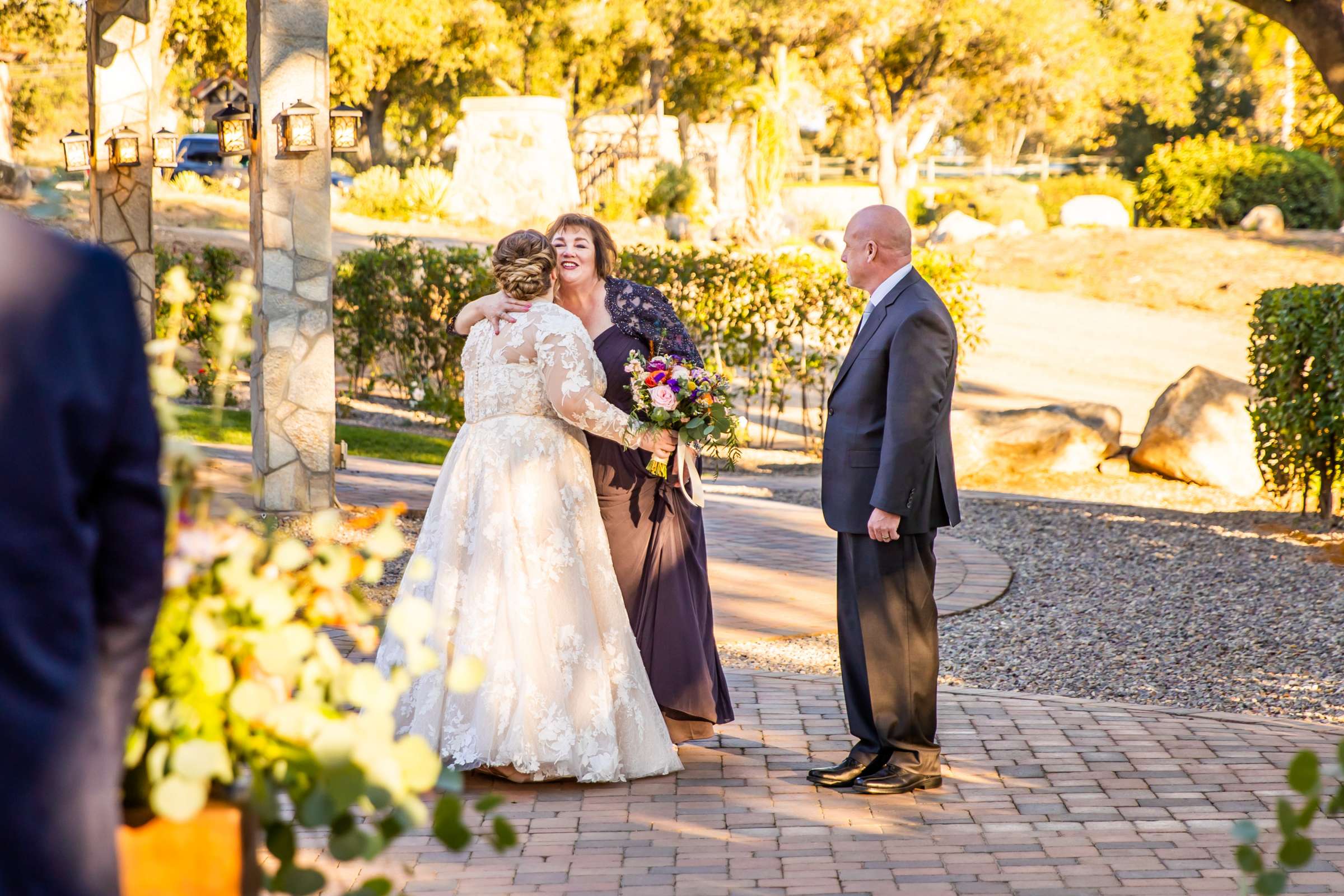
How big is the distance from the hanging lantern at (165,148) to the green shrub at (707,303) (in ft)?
8.72

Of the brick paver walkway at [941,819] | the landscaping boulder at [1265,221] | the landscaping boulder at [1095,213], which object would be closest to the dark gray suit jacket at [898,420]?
the brick paver walkway at [941,819]

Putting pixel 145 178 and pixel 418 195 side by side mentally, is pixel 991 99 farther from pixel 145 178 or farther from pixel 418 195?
pixel 145 178

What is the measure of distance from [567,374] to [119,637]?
3.14 m

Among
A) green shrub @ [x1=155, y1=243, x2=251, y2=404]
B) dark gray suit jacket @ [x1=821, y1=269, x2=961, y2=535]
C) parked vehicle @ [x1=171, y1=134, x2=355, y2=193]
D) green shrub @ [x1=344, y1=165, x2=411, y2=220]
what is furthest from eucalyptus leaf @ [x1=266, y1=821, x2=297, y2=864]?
parked vehicle @ [x1=171, y1=134, x2=355, y2=193]

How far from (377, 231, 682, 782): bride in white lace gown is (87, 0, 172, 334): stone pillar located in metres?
6.29

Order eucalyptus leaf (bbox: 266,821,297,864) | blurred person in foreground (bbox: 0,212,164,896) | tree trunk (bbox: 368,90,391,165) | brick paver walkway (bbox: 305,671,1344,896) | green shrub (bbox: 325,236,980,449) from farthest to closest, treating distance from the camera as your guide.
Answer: tree trunk (bbox: 368,90,391,165), green shrub (bbox: 325,236,980,449), brick paver walkway (bbox: 305,671,1344,896), eucalyptus leaf (bbox: 266,821,297,864), blurred person in foreground (bbox: 0,212,164,896)

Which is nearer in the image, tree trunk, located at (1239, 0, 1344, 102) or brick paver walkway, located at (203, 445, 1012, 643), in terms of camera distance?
brick paver walkway, located at (203, 445, 1012, 643)

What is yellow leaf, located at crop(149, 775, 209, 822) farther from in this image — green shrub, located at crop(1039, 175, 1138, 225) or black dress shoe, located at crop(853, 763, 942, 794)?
green shrub, located at crop(1039, 175, 1138, 225)

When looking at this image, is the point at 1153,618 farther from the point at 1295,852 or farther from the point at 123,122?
the point at 123,122

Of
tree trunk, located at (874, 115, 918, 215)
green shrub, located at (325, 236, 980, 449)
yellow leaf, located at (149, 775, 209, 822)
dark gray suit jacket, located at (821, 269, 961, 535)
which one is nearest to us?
yellow leaf, located at (149, 775, 209, 822)

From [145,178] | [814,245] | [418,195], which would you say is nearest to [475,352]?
[145,178]

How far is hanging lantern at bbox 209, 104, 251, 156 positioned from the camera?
27.3 ft

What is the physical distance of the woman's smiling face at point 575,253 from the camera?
16.0ft

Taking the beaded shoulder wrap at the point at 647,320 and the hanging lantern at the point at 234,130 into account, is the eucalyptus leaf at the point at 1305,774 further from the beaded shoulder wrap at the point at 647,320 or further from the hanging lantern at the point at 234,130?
the hanging lantern at the point at 234,130
